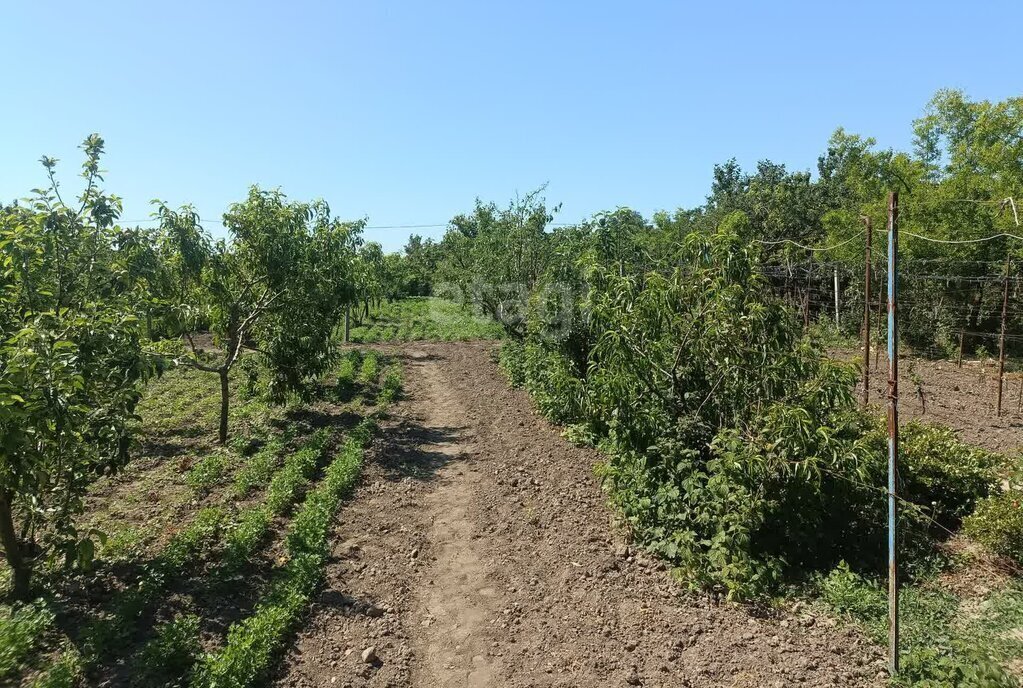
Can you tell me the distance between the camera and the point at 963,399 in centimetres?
1347

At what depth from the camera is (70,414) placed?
14.3 feet

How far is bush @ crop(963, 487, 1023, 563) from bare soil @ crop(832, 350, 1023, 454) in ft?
8.64

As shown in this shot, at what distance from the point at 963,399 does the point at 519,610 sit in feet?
40.5

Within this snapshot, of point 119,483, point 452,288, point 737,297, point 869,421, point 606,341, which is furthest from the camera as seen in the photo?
point 452,288

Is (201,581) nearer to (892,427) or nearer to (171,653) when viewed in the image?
(171,653)

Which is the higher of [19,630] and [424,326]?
[424,326]

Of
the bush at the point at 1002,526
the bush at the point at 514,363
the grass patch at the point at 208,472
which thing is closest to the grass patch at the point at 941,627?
the bush at the point at 1002,526

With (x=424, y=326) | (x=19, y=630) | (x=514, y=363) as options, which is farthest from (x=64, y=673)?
(x=424, y=326)

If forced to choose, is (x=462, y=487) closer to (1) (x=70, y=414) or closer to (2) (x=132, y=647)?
(2) (x=132, y=647)

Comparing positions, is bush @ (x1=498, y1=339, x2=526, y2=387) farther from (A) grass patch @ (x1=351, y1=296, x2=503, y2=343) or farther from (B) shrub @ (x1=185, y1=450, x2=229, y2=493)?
(B) shrub @ (x1=185, y1=450, x2=229, y2=493)

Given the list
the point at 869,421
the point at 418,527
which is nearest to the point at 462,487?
the point at 418,527

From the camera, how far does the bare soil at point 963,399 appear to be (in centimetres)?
1027

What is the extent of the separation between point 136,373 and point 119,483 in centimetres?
458

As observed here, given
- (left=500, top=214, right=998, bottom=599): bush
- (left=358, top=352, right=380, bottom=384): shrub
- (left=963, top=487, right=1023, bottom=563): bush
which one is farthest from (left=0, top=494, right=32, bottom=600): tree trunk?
(left=358, top=352, right=380, bottom=384): shrub
